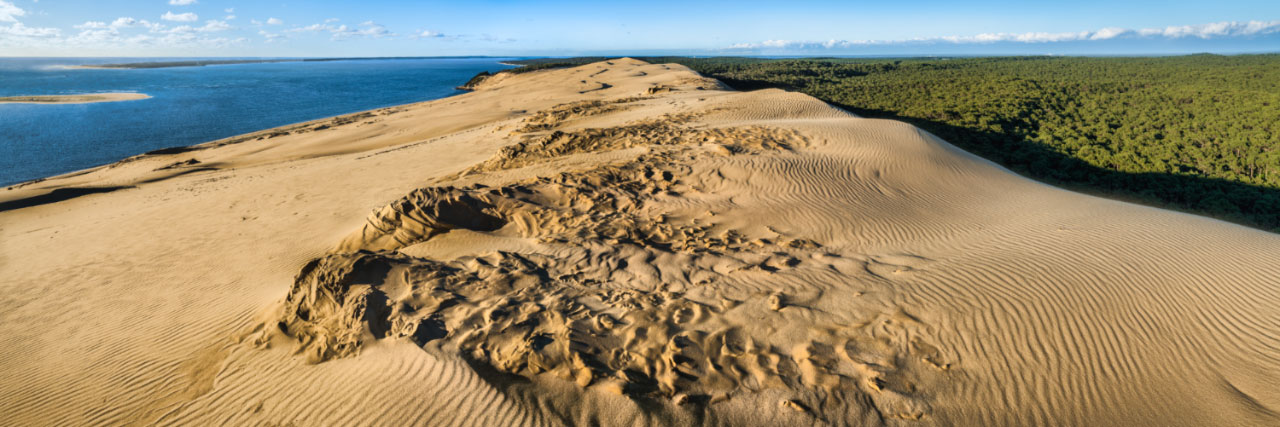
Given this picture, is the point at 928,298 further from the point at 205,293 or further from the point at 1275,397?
the point at 205,293

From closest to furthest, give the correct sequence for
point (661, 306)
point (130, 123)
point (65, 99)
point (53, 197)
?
point (661, 306), point (53, 197), point (130, 123), point (65, 99)

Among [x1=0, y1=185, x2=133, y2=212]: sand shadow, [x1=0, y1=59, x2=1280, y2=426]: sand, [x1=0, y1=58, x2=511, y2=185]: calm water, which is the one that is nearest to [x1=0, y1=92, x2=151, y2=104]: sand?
[x1=0, y1=58, x2=511, y2=185]: calm water

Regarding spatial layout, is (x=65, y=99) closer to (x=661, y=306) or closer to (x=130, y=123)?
(x=130, y=123)

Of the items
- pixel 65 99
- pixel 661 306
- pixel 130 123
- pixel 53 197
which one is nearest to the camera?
pixel 661 306

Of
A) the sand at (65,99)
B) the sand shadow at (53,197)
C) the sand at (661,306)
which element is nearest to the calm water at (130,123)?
the sand at (65,99)

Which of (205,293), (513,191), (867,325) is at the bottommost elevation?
(205,293)

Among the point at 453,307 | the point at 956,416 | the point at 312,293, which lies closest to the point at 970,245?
the point at 956,416

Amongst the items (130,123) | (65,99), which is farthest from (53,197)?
(65,99)

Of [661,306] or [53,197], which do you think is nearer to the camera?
[661,306]
